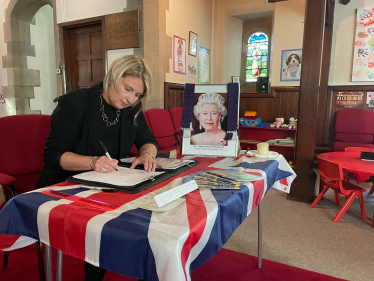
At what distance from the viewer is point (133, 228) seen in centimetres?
63

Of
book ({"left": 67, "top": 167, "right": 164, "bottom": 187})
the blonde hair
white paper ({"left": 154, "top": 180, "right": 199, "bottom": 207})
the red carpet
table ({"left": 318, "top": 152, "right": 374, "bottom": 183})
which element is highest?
the blonde hair

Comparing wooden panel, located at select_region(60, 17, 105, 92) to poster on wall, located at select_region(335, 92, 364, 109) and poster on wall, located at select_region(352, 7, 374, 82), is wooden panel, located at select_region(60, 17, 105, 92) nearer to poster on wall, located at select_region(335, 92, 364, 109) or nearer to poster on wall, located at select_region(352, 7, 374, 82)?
poster on wall, located at select_region(335, 92, 364, 109)

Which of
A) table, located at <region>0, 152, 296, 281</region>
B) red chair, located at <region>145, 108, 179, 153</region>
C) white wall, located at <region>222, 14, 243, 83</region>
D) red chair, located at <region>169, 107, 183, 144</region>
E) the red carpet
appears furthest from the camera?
white wall, located at <region>222, 14, 243, 83</region>

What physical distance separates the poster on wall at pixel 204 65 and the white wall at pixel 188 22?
11 centimetres

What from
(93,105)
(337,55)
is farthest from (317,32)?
(93,105)

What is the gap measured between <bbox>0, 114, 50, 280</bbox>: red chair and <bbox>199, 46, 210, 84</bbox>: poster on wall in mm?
3651

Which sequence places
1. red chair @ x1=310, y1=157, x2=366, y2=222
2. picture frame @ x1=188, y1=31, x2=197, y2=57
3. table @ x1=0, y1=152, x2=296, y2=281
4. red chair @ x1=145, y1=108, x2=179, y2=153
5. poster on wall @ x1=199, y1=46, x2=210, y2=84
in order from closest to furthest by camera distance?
table @ x1=0, y1=152, x2=296, y2=281 → red chair @ x1=310, y1=157, x2=366, y2=222 → red chair @ x1=145, y1=108, x2=179, y2=153 → picture frame @ x1=188, y1=31, x2=197, y2=57 → poster on wall @ x1=199, y1=46, x2=210, y2=84

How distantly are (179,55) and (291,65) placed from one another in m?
1.96

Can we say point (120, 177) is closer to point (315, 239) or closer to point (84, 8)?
point (315, 239)

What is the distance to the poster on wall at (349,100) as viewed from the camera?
4.25m

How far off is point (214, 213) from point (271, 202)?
2.40 meters

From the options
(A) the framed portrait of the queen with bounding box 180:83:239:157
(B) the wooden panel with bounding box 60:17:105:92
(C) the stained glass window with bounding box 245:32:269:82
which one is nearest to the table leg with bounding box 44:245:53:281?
(A) the framed portrait of the queen with bounding box 180:83:239:157

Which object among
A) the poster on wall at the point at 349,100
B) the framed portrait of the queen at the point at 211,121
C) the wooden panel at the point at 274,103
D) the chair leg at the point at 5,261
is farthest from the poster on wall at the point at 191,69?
the chair leg at the point at 5,261

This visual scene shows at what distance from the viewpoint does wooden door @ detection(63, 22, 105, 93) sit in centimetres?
426
